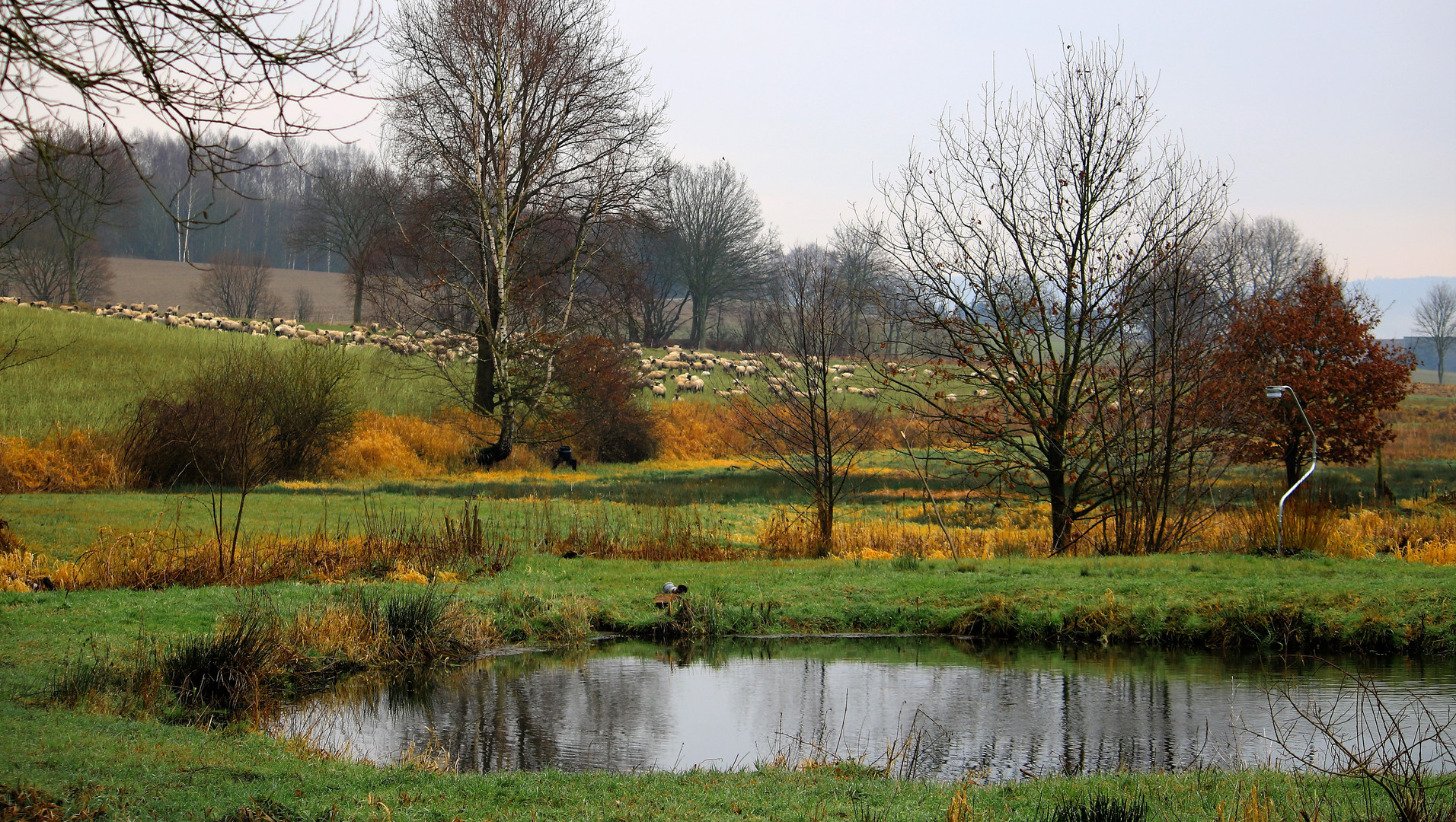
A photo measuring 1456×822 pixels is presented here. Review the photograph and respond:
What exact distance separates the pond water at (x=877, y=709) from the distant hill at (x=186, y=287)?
205ft

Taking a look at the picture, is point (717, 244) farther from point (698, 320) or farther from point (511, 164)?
point (511, 164)

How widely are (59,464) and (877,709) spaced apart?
71.6 ft

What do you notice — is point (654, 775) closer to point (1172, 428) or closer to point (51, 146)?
point (51, 146)

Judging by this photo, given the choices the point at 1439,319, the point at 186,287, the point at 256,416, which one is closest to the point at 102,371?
the point at 256,416

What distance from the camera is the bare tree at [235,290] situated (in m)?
69.9

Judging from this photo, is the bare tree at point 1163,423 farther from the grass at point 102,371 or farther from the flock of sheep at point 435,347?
the grass at point 102,371

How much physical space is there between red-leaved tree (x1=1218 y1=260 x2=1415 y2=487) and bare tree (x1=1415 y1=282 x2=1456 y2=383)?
68031mm

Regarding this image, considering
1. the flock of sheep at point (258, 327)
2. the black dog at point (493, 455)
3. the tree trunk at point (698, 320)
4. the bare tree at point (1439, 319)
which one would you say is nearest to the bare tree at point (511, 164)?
the black dog at point (493, 455)

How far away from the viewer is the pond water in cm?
871

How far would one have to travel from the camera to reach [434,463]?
103 ft

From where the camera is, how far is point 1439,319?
90562 millimetres

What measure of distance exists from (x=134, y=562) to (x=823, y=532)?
35.8 ft

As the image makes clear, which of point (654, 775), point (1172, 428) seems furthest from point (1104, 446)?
point (654, 775)

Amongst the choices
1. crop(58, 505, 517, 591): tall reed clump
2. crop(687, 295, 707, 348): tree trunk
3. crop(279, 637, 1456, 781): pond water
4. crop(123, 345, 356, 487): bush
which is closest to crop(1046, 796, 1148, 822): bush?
crop(279, 637, 1456, 781): pond water
